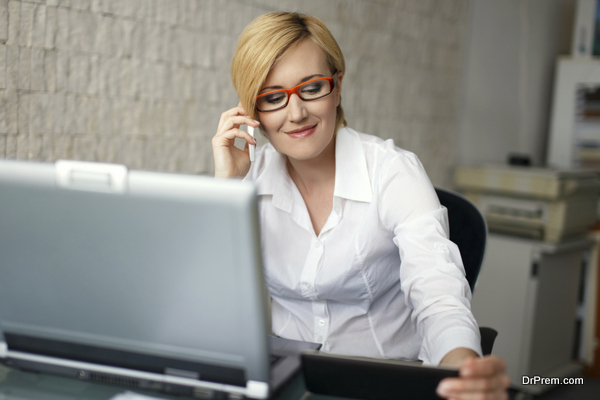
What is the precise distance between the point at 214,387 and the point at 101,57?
1.24m

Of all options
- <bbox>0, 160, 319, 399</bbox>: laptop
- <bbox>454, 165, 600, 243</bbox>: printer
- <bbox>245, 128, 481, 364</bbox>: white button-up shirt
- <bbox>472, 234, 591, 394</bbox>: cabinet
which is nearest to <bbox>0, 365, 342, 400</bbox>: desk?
<bbox>0, 160, 319, 399</bbox>: laptop

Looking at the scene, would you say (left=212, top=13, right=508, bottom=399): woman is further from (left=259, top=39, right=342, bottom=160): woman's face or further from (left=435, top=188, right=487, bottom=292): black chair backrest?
(left=435, top=188, right=487, bottom=292): black chair backrest

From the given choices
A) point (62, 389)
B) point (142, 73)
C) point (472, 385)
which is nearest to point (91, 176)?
point (62, 389)

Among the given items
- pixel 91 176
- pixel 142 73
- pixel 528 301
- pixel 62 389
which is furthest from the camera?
pixel 528 301

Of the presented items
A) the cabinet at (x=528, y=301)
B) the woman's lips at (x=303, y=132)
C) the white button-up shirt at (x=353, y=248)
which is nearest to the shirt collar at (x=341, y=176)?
the white button-up shirt at (x=353, y=248)

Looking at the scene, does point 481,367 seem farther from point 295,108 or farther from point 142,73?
point 142,73

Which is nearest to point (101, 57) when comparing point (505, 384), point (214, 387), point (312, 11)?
point (312, 11)

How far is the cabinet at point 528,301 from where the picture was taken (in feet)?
9.02

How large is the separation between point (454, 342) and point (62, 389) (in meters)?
0.61

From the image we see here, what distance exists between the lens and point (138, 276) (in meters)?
0.69

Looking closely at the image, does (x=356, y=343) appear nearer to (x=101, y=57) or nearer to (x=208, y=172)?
(x=208, y=172)

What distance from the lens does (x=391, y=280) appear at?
54.1 inches

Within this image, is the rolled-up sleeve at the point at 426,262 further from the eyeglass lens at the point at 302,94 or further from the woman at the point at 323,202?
the eyeglass lens at the point at 302,94

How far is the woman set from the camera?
1291 mm
